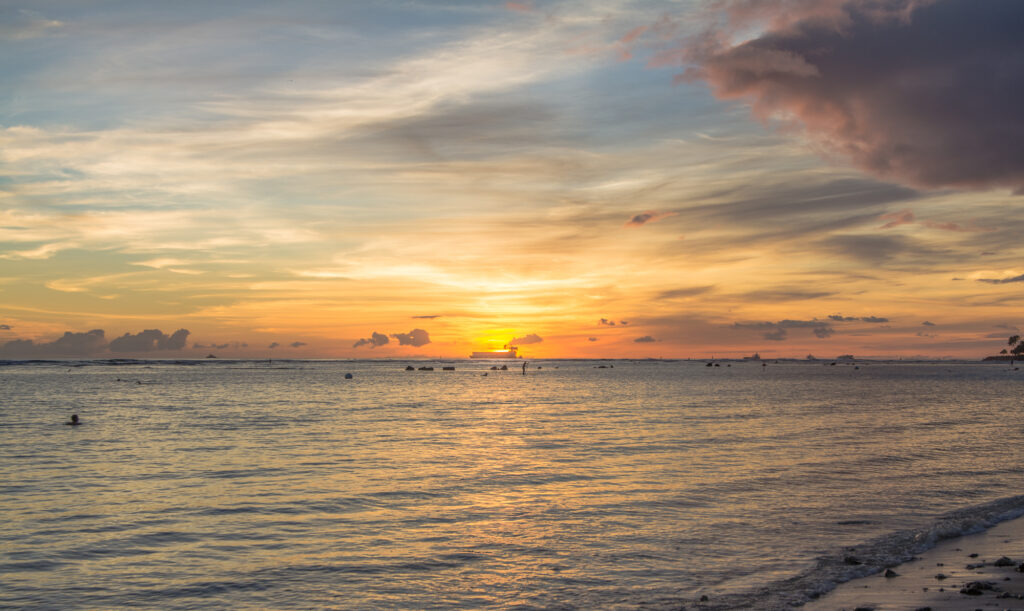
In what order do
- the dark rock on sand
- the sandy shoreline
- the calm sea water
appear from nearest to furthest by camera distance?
the sandy shoreline, the dark rock on sand, the calm sea water

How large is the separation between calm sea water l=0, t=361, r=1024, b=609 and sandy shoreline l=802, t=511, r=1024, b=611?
0.76m

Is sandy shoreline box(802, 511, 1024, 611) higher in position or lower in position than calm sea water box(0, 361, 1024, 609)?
higher

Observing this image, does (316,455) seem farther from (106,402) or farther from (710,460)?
(106,402)

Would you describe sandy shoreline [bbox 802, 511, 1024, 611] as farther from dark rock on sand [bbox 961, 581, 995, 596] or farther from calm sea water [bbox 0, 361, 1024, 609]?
calm sea water [bbox 0, 361, 1024, 609]

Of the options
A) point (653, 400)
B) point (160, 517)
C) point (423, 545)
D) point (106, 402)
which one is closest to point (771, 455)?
point (423, 545)

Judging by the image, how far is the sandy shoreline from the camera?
13969mm

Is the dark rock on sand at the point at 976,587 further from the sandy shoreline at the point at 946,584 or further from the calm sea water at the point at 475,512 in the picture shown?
the calm sea water at the point at 475,512

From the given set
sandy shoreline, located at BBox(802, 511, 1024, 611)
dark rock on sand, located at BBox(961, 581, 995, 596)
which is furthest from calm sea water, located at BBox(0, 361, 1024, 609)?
dark rock on sand, located at BBox(961, 581, 995, 596)

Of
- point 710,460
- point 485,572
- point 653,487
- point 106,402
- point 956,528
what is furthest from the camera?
point 106,402

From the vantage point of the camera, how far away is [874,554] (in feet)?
61.7

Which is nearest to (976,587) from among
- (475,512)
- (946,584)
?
(946,584)

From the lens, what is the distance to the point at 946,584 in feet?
51.2

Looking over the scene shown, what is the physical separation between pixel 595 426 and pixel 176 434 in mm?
31991

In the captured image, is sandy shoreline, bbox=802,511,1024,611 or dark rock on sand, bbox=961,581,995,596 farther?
dark rock on sand, bbox=961,581,995,596
